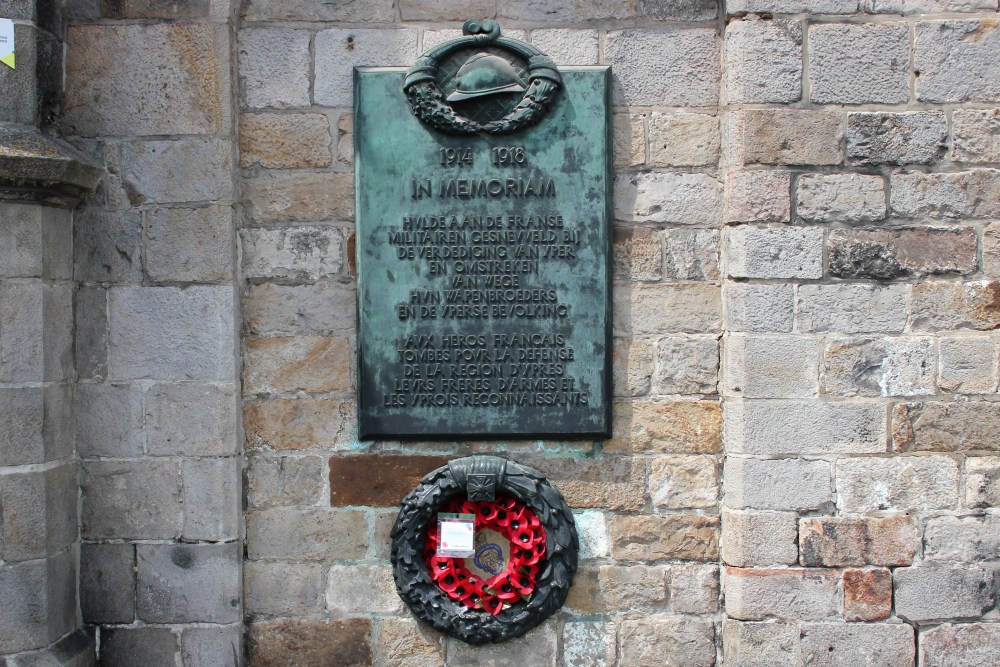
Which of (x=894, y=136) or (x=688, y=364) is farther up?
(x=894, y=136)

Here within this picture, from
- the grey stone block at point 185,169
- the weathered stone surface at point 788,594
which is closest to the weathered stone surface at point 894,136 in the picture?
the weathered stone surface at point 788,594

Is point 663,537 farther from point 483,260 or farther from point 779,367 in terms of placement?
point 483,260

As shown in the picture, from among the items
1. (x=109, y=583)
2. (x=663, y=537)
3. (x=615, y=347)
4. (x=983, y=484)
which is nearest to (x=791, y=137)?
(x=615, y=347)

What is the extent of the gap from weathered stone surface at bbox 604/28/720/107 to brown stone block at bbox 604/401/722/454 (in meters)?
1.17

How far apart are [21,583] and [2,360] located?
77cm

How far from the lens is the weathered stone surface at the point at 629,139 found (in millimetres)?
3082

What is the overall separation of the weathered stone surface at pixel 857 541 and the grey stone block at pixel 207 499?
2116mm

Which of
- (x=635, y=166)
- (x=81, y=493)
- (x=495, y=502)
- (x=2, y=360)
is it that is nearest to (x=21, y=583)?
(x=81, y=493)

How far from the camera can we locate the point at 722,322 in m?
3.07

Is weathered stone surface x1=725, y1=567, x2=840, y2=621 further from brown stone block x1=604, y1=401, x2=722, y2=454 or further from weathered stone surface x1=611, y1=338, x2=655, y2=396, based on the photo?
weathered stone surface x1=611, y1=338, x2=655, y2=396

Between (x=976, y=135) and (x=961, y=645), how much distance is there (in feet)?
6.14

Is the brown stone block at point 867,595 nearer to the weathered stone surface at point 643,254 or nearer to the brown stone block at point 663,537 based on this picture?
the brown stone block at point 663,537

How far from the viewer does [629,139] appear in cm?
308

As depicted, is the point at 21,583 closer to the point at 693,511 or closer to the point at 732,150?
the point at 693,511
